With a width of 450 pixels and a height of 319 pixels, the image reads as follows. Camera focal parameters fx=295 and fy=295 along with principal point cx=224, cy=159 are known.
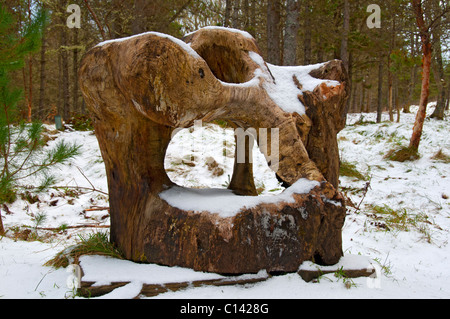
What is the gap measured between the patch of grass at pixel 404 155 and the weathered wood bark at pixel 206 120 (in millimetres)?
5134

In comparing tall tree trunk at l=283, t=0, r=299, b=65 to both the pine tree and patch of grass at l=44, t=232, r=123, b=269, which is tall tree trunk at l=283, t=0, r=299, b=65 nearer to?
the pine tree

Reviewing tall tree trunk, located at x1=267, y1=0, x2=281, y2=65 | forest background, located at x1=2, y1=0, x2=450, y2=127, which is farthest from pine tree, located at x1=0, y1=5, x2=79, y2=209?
tall tree trunk, located at x1=267, y1=0, x2=281, y2=65

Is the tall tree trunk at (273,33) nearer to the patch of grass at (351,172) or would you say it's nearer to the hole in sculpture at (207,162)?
the hole in sculpture at (207,162)

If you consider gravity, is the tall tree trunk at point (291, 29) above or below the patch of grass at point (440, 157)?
above

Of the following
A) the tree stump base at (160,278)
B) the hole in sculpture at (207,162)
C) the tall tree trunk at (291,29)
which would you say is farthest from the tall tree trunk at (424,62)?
the tree stump base at (160,278)

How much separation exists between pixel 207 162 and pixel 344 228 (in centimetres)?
321

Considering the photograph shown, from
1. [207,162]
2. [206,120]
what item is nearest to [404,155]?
[207,162]

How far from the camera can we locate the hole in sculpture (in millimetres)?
5719

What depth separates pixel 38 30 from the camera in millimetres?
3598

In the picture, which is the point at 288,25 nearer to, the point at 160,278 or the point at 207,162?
the point at 207,162

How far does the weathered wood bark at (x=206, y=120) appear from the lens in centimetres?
189


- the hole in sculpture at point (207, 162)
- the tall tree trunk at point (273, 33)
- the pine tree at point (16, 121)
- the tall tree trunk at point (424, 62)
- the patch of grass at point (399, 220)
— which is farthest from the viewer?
the tall tree trunk at point (273, 33)

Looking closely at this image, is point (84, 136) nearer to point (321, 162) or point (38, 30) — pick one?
point (38, 30)

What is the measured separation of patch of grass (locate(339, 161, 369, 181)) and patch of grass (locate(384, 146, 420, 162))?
54.8 inches
